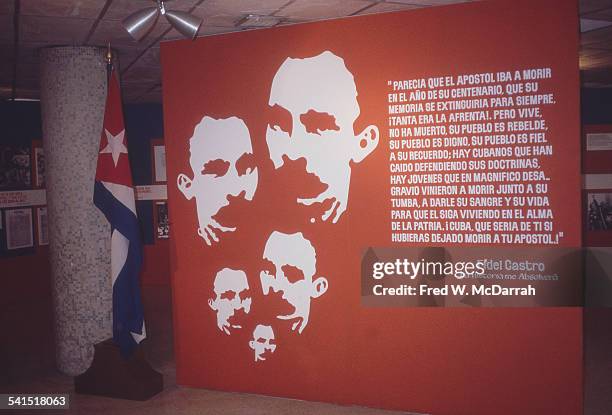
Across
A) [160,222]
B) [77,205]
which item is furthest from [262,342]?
[160,222]

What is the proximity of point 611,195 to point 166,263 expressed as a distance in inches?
267

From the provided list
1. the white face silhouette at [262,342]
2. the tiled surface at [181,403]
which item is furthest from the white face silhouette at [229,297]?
the tiled surface at [181,403]

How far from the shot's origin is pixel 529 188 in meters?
3.69

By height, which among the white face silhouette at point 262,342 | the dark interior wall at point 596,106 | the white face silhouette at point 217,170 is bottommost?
the white face silhouette at point 262,342

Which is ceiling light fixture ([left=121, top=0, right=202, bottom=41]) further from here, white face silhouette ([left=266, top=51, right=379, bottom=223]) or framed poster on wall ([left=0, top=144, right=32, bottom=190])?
framed poster on wall ([left=0, top=144, right=32, bottom=190])

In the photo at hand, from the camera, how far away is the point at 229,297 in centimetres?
457

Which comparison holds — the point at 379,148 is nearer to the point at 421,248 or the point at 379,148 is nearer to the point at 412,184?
the point at 412,184

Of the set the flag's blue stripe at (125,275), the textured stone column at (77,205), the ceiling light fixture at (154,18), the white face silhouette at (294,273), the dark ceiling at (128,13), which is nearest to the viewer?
the ceiling light fixture at (154,18)

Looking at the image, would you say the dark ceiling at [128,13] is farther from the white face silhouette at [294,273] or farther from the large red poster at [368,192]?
the white face silhouette at [294,273]

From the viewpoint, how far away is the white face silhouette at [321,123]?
4.12m

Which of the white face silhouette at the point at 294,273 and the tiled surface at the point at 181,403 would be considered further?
the white face silhouette at the point at 294,273

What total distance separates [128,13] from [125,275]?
Answer: 1991 millimetres

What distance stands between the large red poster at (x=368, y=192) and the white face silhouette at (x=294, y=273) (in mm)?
12

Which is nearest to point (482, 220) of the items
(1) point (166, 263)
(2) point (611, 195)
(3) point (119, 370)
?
(3) point (119, 370)
